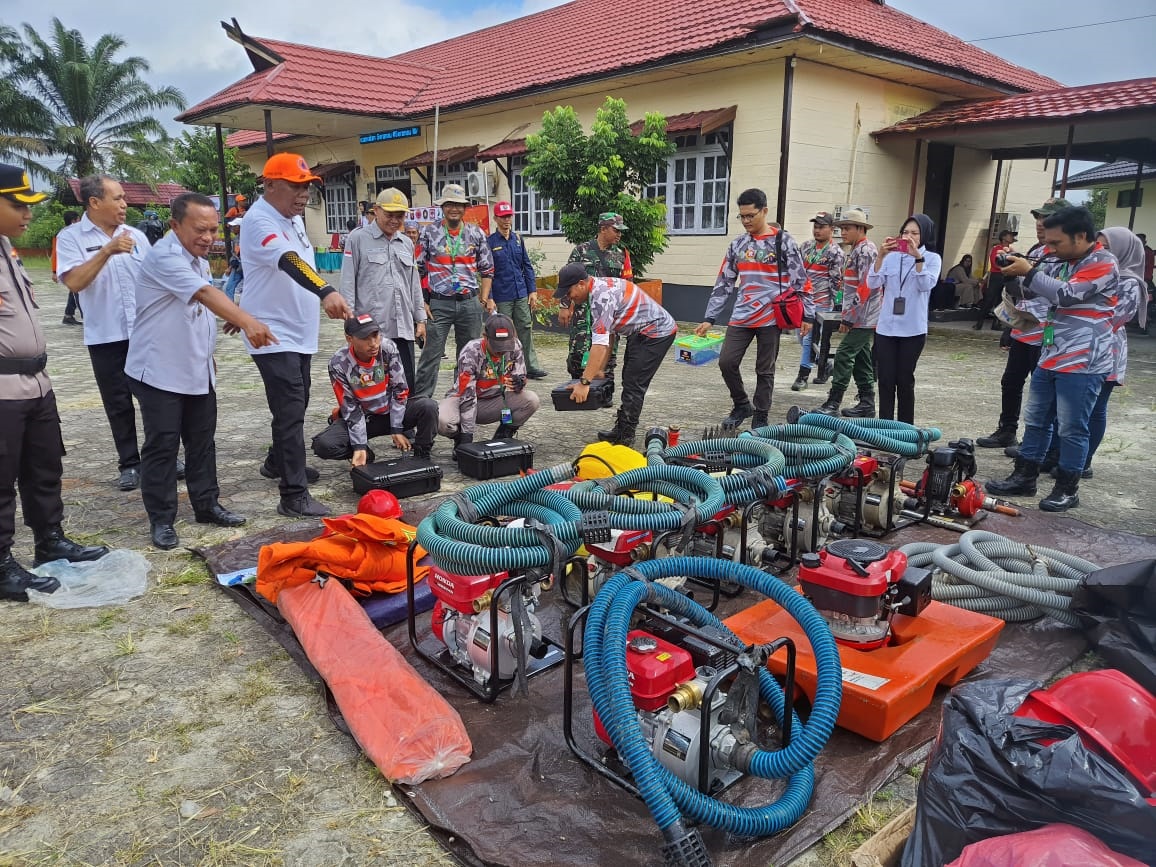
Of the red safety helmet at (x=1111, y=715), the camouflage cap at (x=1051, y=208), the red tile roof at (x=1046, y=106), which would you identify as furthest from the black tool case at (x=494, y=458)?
the red tile roof at (x=1046, y=106)

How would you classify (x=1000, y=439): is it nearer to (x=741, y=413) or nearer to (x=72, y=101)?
(x=741, y=413)

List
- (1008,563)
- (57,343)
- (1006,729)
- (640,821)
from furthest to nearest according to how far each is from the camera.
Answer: (57,343)
(1008,563)
(640,821)
(1006,729)

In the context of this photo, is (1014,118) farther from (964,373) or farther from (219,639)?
(219,639)

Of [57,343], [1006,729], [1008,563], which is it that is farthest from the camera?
[57,343]

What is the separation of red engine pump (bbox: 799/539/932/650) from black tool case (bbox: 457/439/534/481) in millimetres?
2815

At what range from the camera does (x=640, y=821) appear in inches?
88.1

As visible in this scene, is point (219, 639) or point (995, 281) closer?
point (219, 639)

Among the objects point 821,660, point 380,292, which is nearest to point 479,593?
point 821,660

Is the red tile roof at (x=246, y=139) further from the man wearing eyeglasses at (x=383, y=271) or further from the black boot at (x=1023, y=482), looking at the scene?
the black boot at (x=1023, y=482)

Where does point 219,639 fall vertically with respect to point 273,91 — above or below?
below

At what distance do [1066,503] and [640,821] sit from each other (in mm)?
3906

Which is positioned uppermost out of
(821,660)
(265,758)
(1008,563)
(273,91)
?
(273,91)

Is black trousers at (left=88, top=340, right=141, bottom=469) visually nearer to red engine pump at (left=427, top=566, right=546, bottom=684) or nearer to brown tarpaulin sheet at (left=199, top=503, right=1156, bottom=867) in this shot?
brown tarpaulin sheet at (left=199, top=503, right=1156, bottom=867)

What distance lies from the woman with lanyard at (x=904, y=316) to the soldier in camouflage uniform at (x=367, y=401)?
11.7 ft
